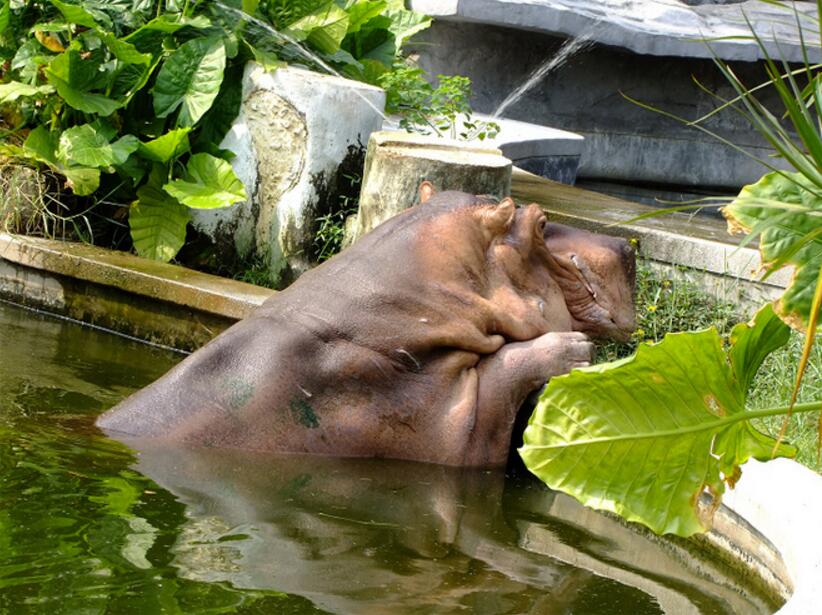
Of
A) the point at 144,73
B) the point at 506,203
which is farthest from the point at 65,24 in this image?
the point at 506,203

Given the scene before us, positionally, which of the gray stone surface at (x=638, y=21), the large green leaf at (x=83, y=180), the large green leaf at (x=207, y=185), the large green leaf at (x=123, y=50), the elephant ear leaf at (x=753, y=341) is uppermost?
the gray stone surface at (x=638, y=21)

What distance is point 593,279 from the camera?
5270 mm

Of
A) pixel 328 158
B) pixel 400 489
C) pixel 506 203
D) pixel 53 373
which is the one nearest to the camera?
pixel 400 489

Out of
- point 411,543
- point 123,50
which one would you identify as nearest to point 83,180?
point 123,50

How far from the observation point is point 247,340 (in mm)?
4773

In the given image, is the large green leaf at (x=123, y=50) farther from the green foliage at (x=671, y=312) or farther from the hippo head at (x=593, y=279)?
the hippo head at (x=593, y=279)

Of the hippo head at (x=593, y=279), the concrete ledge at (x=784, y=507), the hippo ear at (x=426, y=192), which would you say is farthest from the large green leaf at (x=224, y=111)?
the concrete ledge at (x=784, y=507)

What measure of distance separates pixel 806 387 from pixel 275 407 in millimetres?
1981

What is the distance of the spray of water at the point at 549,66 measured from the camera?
1175cm

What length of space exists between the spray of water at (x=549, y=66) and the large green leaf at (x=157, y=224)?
15.2ft

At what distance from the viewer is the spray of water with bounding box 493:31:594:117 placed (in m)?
11.8

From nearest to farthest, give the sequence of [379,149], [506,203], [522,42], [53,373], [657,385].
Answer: [657,385]
[506,203]
[53,373]
[379,149]
[522,42]

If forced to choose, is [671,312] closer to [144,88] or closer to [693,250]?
[693,250]

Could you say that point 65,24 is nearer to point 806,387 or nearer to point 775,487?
point 806,387
